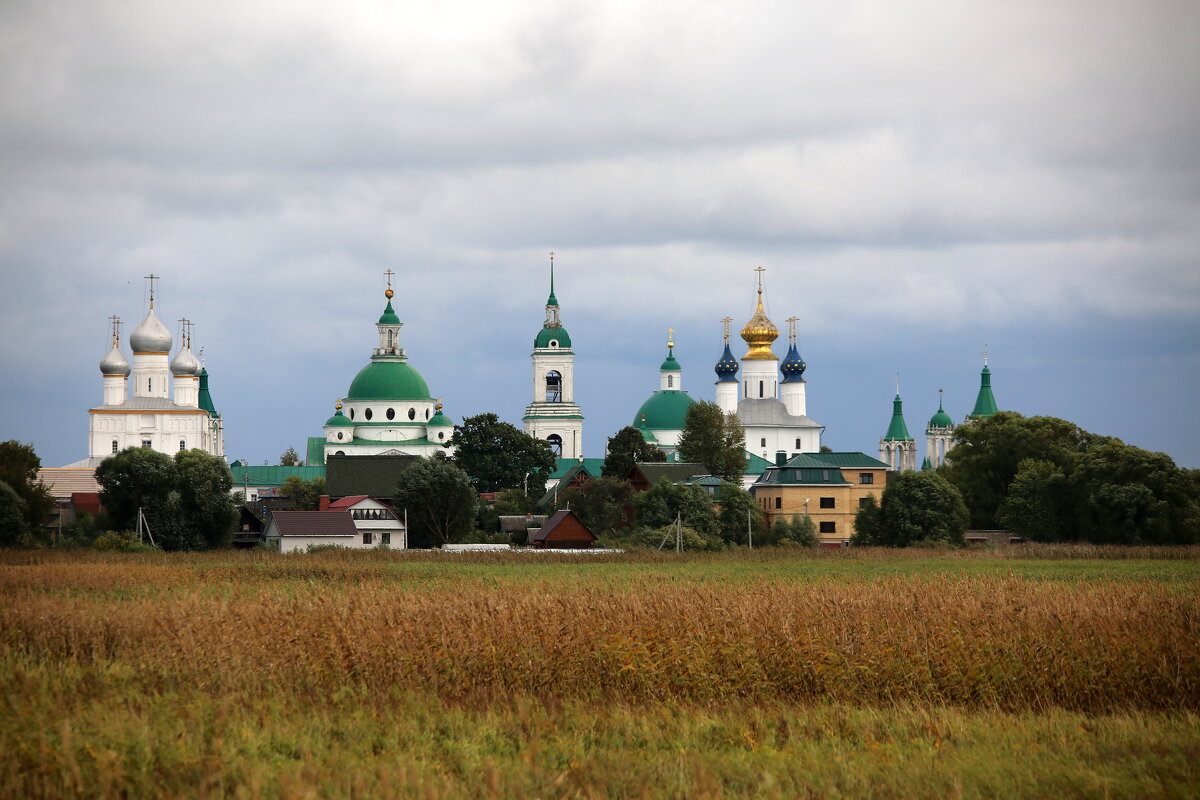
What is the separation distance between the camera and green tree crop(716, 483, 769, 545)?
65.6 m

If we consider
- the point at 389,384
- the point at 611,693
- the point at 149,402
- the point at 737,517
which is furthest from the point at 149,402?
the point at 611,693

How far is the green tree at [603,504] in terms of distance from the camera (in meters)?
70.5

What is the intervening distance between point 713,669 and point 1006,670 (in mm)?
3557

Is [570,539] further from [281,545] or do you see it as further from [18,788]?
[18,788]

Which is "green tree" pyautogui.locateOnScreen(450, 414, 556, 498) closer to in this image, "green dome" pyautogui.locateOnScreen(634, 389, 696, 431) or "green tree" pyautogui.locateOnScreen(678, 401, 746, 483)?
"green tree" pyautogui.locateOnScreen(678, 401, 746, 483)

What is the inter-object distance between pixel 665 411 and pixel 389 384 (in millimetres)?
27679

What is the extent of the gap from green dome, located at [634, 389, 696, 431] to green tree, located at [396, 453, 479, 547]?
2719 inches

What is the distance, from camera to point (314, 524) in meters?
65.4

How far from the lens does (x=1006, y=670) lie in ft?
57.5

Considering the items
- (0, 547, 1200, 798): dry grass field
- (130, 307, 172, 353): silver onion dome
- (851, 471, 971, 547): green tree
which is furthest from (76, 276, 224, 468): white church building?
(0, 547, 1200, 798): dry grass field

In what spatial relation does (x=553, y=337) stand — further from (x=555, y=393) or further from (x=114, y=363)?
(x=114, y=363)

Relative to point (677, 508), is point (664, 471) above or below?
above

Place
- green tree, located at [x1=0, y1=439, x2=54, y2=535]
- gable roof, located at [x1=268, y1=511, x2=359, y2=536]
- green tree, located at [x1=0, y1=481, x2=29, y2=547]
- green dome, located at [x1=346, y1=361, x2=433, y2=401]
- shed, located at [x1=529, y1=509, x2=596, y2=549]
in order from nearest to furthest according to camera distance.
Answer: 1. green tree, located at [x1=0, y1=481, x2=29, y2=547]
2. green tree, located at [x1=0, y1=439, x2=54, y2=535]
3. shed, located at [x1=529, y1=509, x2=596, y2=549]
4. gable roof, located at [x1=268, y1=511, x2=359, y2=536]
5. green dome, located at [x1=346, y1=361, x2=433, y2=401]

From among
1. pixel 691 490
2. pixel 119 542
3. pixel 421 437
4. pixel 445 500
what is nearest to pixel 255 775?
pixel 119 542
